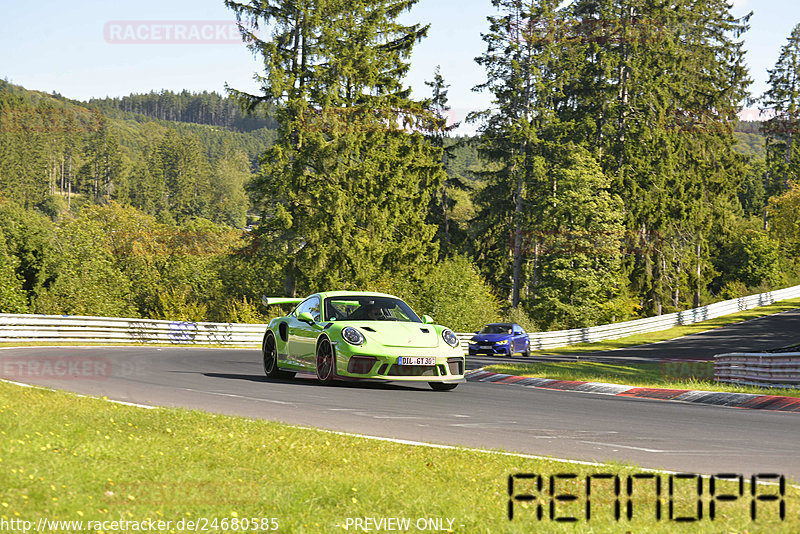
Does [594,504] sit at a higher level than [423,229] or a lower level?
lower

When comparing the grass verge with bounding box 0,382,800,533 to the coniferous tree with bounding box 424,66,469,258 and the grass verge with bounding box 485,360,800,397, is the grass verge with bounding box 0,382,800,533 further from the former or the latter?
the coniferous tree with bounding box 424,66,469,258

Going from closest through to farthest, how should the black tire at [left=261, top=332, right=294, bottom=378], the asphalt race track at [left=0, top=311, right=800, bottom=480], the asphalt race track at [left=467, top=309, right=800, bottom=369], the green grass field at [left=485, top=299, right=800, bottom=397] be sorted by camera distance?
the asphalt race track at [left=0, top=311, right=800, bottom=480], the black tire at [left=261, top=332, right=294, bottom=378], the green grass field at [left=485, top=299, right=800, bottom=397], the asphalt race track at [left=467, top=309, right=800, bottom=369]

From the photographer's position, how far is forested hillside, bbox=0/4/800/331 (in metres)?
45.6

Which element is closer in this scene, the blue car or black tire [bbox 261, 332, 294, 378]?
black tire [bbox 261, 332, 294, 378]

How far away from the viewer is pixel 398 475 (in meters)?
6.67

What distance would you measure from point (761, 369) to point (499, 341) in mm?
17964

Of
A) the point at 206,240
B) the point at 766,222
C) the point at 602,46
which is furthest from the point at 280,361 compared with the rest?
the point at 766,222

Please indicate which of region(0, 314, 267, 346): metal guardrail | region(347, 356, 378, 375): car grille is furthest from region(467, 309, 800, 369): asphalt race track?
region(347, 356, 378, 375): car grille

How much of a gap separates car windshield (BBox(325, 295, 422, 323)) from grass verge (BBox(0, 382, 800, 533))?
669 cm

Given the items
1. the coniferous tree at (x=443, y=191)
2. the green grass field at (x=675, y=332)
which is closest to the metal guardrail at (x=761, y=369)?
the green grass field at (x=675, y=332)

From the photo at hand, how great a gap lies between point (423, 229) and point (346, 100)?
454 inches

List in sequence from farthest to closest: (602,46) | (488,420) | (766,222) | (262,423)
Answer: (766,222), (602,46), (488,420), (262,423)

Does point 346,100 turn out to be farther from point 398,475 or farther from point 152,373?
point 398,475

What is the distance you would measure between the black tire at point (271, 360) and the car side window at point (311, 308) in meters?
0.86
